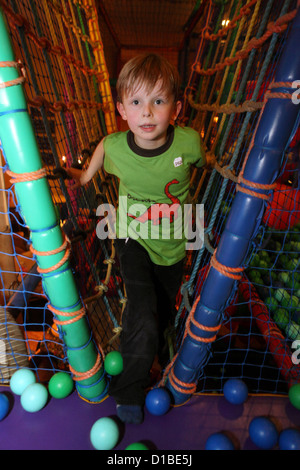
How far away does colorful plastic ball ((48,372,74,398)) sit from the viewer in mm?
902

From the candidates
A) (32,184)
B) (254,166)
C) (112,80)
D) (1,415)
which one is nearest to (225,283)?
(254,166)

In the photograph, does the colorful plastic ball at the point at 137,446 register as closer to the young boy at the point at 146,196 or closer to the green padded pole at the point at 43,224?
the young boy at the point at 146,196

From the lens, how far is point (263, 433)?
2.55 ft

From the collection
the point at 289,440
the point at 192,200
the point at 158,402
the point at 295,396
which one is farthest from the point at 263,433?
the point at 192,200

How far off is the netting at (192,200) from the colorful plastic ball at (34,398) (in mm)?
102

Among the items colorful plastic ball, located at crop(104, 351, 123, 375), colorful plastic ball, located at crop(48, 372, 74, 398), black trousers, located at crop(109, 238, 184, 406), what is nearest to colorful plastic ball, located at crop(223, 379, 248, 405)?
black trousers, located at crop(109, 238, 184, 406)

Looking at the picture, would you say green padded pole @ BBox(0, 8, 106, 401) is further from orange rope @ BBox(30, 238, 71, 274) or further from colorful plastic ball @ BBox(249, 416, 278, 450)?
colorful plastic ball @ BBox(249, 416, 278, 450)

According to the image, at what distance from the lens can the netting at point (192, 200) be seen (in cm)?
89

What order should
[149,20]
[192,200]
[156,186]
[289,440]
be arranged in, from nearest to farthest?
[289,440] < [156,186] < [192,200] < [149,20]

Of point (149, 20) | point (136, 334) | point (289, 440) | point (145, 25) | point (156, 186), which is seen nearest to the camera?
point (289, 440)

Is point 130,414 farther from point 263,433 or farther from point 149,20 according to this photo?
point 149,20

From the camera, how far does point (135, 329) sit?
87cm

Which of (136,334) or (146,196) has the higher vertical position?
(146,196)

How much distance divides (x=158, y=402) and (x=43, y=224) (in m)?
0.62
